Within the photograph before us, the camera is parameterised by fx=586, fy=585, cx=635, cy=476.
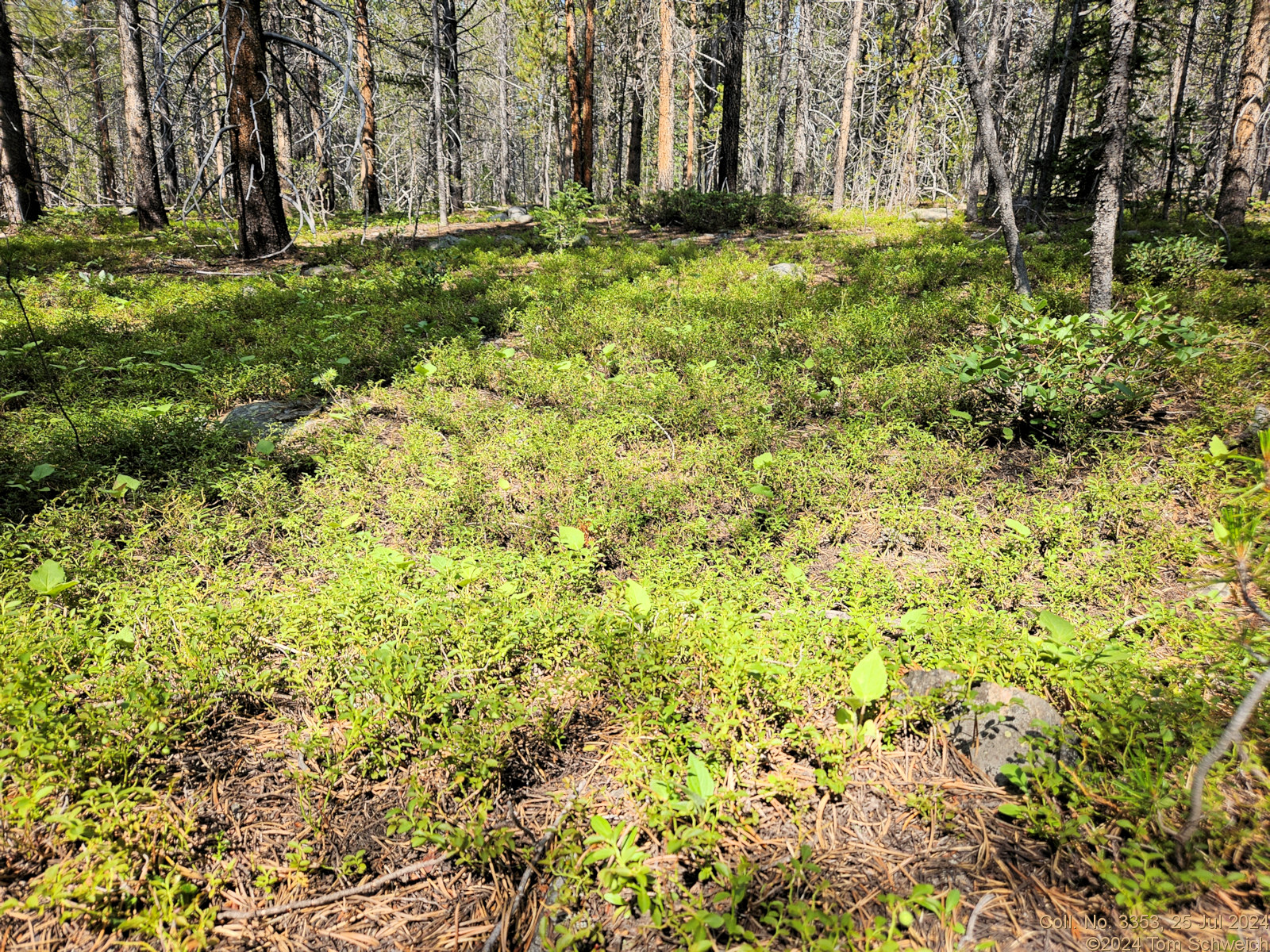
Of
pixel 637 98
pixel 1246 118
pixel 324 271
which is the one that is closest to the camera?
pixel 324 271

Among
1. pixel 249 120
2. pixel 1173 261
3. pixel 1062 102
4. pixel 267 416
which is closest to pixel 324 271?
pixel 249 120

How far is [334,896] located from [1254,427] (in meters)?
5.19

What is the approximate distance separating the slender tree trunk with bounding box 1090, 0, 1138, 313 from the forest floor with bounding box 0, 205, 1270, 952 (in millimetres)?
843

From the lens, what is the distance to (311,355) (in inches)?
227

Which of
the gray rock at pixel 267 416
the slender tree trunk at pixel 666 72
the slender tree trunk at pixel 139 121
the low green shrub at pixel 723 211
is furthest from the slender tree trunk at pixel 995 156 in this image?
the slender tree trunk at pixel 139 121

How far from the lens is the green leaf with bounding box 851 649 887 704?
2104 millimetres

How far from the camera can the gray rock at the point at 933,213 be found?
45.5 feet

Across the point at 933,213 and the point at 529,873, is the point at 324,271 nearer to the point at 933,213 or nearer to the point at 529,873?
the point at 529,873

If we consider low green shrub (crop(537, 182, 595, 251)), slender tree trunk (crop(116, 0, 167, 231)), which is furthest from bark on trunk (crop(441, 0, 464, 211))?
slender tree trunk (crop(116, 0, 167, 231))

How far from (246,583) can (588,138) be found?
16436 mm

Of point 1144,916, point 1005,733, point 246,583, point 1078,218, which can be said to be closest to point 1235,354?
point 1005,733

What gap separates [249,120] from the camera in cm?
793

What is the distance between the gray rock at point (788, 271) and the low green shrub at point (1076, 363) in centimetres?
443

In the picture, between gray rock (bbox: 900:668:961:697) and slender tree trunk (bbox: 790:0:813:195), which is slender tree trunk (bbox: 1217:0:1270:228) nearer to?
slender tree trunk (bbox: 790:0:813:195)
